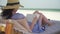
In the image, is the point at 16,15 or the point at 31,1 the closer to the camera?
the point at 16,15

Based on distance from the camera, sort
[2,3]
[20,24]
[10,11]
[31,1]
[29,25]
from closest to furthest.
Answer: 1. [20,24]
2. [29,25]
3. [10,11]
4. [2,3]
5. [31,1]

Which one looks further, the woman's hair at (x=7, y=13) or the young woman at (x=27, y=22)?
the woman's hair at (x=7, y=13)

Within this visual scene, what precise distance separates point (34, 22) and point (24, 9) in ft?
9.13

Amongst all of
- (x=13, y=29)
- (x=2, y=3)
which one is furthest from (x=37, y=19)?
(x=2, y=3)

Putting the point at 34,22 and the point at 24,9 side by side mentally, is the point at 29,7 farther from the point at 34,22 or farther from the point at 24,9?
the point at 34,22

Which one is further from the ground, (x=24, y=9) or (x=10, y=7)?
(x=10, y=7)

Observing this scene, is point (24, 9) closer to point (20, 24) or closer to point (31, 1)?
point (31, 1)

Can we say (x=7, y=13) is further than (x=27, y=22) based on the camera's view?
Yes

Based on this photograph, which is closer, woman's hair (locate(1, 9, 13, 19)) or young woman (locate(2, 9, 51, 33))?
young woman (locate(2, 9, 51, 33))

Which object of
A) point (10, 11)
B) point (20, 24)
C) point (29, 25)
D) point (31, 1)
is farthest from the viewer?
point (31, 1)

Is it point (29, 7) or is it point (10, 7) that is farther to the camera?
point (29, 7)

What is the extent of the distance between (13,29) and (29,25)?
30cm

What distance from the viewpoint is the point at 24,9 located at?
14.4 feet

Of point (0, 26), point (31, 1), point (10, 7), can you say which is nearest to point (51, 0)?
point (31, 1)
